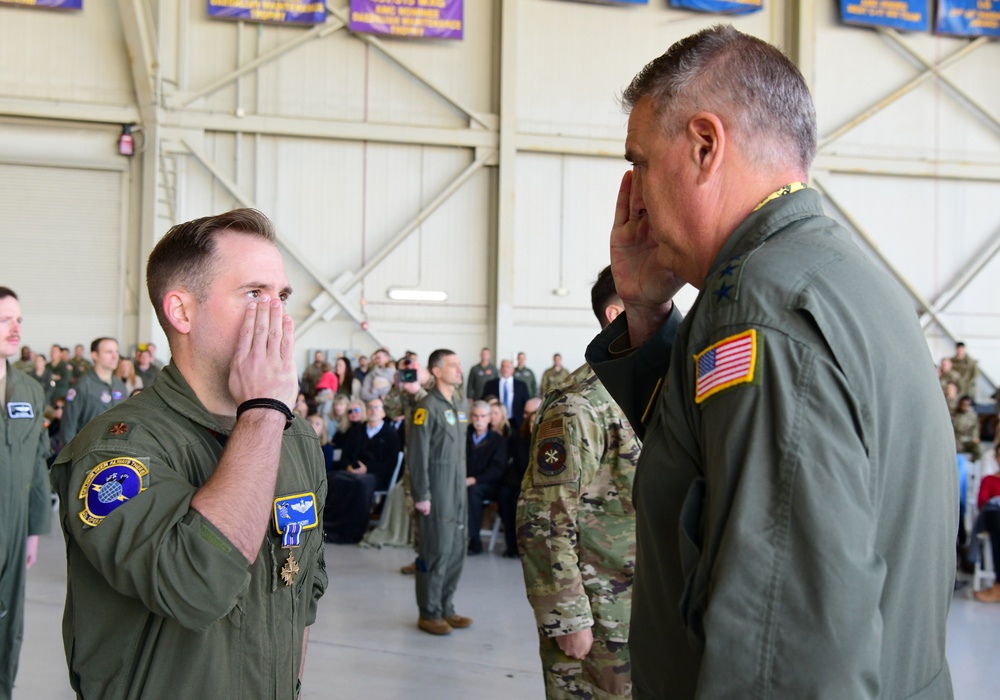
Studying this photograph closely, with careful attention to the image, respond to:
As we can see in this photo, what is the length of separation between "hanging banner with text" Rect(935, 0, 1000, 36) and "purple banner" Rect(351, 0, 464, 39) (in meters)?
8.20

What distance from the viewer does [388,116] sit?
555 inches

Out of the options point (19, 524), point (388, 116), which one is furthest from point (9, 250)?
point (19, 524)

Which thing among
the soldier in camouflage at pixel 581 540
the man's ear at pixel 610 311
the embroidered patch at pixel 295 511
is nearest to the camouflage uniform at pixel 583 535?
the soldier in camouflage at pixel 581 540

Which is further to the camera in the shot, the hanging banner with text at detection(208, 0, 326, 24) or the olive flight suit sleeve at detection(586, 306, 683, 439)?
the hanging banner with text at detection(208, 0, 326, 24)

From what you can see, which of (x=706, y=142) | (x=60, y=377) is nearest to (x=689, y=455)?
(x=706, y=142)

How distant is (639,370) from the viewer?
161 cm

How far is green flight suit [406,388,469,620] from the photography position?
18.8 feet

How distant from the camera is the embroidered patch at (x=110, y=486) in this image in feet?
4.89

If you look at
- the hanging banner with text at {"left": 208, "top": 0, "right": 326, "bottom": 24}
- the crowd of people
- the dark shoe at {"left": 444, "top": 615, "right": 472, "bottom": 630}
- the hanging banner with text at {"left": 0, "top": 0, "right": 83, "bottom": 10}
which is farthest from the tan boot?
the hanging banner with text at {"left": 0, "top": 0, "right": 83, "bottom": 10}

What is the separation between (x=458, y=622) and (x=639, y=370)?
14.8 ft

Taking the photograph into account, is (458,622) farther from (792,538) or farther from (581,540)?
(792,538)

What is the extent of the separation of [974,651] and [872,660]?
5.28 meters

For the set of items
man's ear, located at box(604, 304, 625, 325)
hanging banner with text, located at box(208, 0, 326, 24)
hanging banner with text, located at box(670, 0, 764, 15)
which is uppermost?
hanging banner with text, located at box(670, 0, 764, 15)

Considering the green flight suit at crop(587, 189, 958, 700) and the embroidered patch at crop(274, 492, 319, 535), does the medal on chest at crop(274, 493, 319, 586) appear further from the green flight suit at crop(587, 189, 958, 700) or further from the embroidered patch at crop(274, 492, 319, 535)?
the green flight suit at crop(587, 189, 958, 700)
